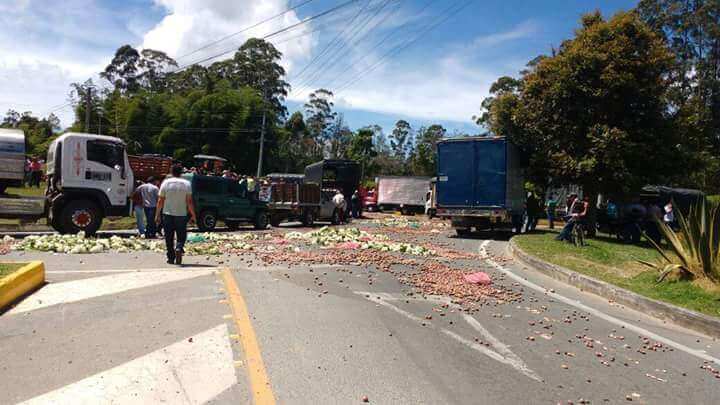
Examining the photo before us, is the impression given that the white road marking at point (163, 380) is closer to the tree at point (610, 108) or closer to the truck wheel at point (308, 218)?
the tree at point (610, 108)

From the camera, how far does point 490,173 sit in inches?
719

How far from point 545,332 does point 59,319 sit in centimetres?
542

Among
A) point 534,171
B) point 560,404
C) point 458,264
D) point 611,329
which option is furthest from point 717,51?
point 560,404

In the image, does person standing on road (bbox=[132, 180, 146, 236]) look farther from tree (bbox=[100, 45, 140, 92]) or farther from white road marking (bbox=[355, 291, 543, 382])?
tree (bbox=[100, 45, 140, 92])

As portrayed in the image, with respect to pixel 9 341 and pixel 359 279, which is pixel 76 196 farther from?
pixel 9 341

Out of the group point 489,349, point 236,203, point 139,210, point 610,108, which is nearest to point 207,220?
point 236,203

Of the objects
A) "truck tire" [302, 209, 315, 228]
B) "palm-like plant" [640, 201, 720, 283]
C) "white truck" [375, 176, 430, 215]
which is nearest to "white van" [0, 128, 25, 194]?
"truck tire" [302, 209, 315, 228]

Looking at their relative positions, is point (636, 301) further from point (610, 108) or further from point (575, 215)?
point (610, 108)

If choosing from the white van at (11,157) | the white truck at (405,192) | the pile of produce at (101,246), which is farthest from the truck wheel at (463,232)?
the white truck at (405,192)

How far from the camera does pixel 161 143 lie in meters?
47.4

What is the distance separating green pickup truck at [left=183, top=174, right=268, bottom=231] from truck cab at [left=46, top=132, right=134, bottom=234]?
3.17 m

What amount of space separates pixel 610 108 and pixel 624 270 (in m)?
8.10

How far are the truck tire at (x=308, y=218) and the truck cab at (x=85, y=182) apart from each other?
9336 millimetres

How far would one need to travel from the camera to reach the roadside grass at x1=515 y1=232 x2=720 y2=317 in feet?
25.8
